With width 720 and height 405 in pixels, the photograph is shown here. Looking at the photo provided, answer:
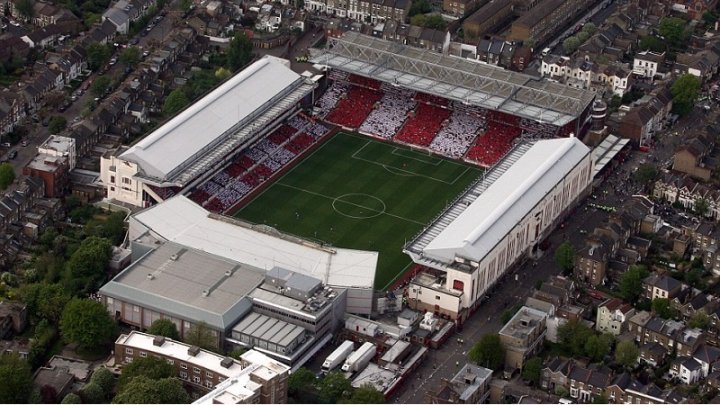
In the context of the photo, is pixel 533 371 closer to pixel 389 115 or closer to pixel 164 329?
pixel 164 329

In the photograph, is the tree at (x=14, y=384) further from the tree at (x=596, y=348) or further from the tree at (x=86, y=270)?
the tree at (x=596, y=348)

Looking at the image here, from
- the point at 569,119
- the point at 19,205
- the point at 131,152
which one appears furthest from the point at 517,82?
the point at 19,205

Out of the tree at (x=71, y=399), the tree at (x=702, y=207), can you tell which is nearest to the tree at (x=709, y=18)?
the tree at (x=702, y=207)

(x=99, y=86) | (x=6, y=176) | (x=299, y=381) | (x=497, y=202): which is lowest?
(x=6, y=176)

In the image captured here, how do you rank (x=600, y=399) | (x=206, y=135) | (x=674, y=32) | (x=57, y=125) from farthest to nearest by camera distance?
1. (x=674, y=32)
2. (x=57, y=125)
3. (x=206, y=135)
4. (x=600, y=399)

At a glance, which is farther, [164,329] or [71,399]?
[164,329]

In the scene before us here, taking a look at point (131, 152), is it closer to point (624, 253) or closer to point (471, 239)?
point (471, 239)

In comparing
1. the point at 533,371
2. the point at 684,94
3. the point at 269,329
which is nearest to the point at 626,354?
the point at 533,371
